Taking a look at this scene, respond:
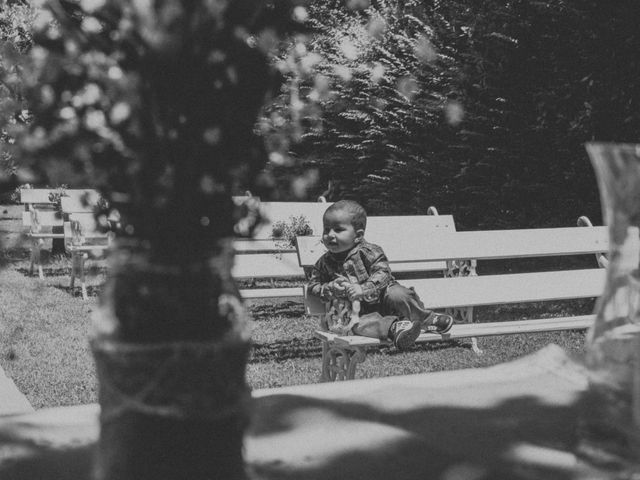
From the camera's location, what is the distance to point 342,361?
438cm

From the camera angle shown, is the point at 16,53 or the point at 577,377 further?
the point at 577,377

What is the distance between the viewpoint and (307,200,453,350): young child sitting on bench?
180 inches

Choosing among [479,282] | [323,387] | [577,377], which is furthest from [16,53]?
[479,282]

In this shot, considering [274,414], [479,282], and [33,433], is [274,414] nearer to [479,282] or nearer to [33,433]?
[33,433]

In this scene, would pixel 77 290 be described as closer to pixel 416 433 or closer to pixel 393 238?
pixel 393 238

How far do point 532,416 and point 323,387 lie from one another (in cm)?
41

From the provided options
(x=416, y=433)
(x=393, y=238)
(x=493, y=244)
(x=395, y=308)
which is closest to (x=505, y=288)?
(x=493, y=244)

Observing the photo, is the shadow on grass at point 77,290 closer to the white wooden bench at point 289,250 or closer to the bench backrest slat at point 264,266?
the white wooden bench at point 289,250

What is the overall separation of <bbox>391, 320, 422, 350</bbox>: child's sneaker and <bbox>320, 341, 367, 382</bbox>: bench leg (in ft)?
0.67

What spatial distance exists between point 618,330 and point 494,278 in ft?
15.6

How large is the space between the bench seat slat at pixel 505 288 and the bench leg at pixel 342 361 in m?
0.98

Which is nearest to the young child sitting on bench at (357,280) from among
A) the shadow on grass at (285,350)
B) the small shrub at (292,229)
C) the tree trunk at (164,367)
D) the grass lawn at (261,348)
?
the grass lawn at (261,348)

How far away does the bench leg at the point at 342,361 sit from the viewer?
4266 millimetres

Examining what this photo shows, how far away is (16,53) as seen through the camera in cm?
101
